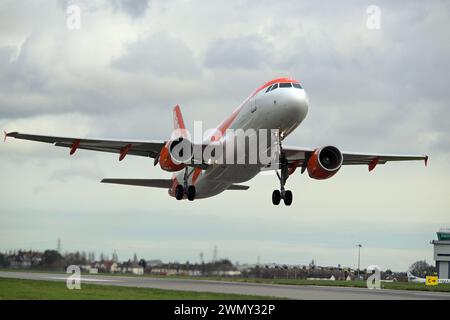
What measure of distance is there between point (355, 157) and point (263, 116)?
1428cm

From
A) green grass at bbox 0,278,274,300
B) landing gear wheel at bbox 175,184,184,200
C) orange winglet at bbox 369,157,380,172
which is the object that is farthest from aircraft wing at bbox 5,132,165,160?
orange winglet at bbox 369,157,380,172

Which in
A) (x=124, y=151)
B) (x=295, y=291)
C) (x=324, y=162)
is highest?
(x=124, y=151)

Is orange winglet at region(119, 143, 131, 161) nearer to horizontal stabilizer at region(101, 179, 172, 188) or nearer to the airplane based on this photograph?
the airplane

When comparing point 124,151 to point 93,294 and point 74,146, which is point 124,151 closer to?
point 74,146

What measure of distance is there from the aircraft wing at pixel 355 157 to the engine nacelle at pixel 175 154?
273 inches

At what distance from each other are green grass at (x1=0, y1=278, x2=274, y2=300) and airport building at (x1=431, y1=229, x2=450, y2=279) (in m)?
101

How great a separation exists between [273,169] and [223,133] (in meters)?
3.91

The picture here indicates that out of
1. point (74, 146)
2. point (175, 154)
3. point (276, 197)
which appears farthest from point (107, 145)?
point (276, 197)

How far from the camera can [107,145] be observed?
50.0 meters

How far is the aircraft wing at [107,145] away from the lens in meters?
47.1

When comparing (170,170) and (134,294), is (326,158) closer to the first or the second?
(170,170)

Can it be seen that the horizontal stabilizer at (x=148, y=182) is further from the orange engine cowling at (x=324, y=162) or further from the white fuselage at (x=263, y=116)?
the orange engine cowling at (x=324, y=162)

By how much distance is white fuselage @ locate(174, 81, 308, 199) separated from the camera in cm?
4144

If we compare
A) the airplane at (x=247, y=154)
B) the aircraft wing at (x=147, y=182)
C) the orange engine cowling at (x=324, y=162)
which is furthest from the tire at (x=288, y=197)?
the aircraft wing at (x=147, y=182)
